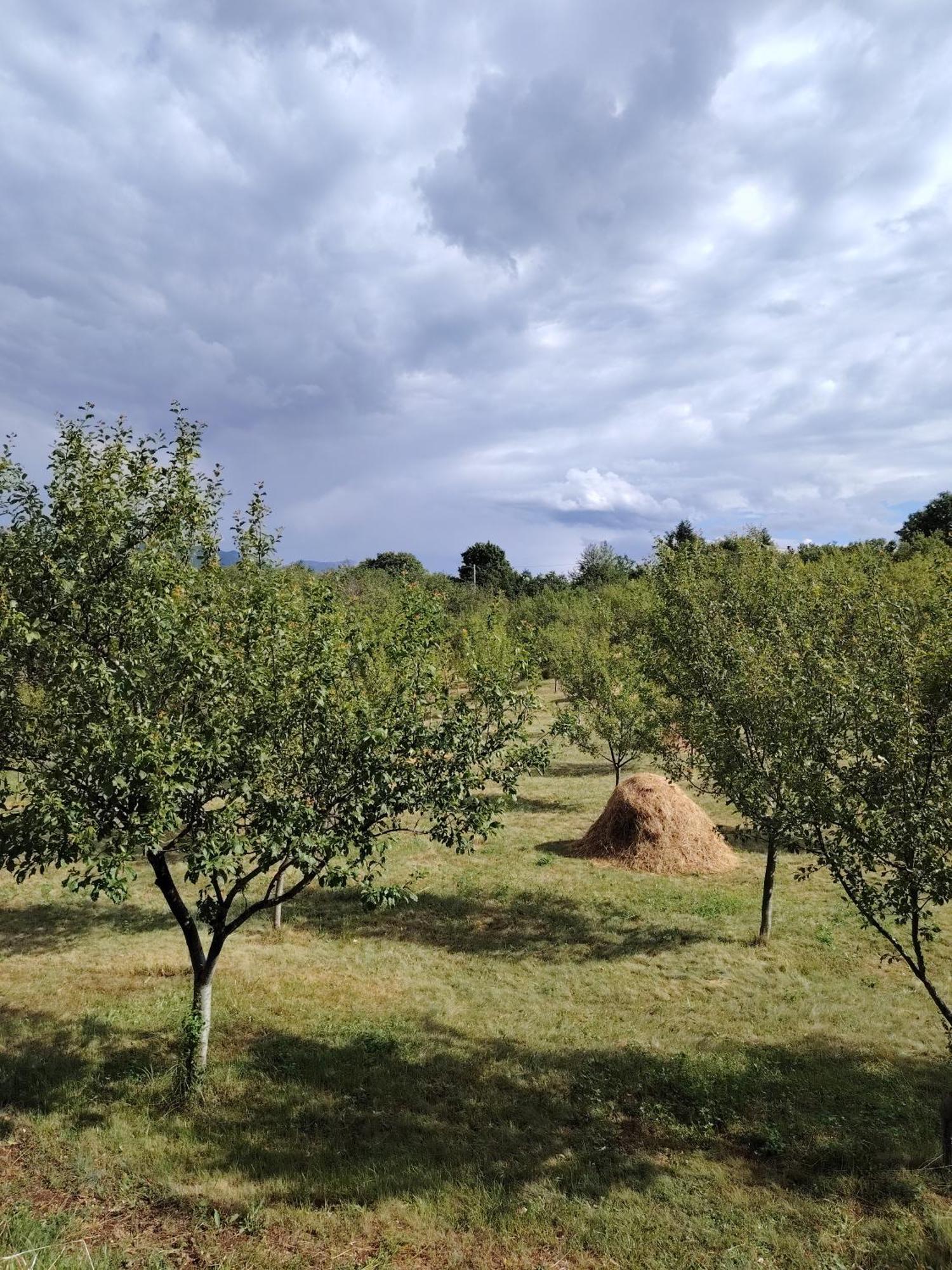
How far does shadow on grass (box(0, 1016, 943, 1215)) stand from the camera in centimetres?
1036

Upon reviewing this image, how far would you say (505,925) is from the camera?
2139 cm

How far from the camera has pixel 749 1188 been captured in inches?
400

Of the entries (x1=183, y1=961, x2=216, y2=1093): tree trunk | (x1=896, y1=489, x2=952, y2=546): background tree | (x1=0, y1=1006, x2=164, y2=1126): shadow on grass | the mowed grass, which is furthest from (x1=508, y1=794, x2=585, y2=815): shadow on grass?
(x1=896, y1=489, x2=952, y2=546): background tree

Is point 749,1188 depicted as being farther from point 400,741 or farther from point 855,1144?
point 400,741

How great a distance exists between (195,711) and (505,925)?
14464 mm

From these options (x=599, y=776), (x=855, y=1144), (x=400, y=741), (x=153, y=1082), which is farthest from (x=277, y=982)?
(x=599, y=776)

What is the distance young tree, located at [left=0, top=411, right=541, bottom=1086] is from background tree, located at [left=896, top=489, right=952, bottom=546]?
10577 cm

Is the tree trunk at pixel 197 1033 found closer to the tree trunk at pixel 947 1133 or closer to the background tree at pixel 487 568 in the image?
the tree trunk at pixel 947 1133

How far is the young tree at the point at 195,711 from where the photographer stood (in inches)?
362

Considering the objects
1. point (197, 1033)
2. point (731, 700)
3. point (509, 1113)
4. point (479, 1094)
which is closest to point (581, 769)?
point (731, 700)

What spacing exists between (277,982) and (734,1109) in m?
10.8

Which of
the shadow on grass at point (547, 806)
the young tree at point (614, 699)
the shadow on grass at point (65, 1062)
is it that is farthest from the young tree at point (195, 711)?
the shadow on grass at point (547, 806)

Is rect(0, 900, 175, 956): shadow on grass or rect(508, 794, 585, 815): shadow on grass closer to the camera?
rect(0, 900, 175, 956): shadow on grass

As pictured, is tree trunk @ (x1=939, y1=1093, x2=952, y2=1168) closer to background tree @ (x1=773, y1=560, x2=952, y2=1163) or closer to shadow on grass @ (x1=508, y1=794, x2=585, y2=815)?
background tree @ (x1=773, y1=560, x2=952, y2=1163)
